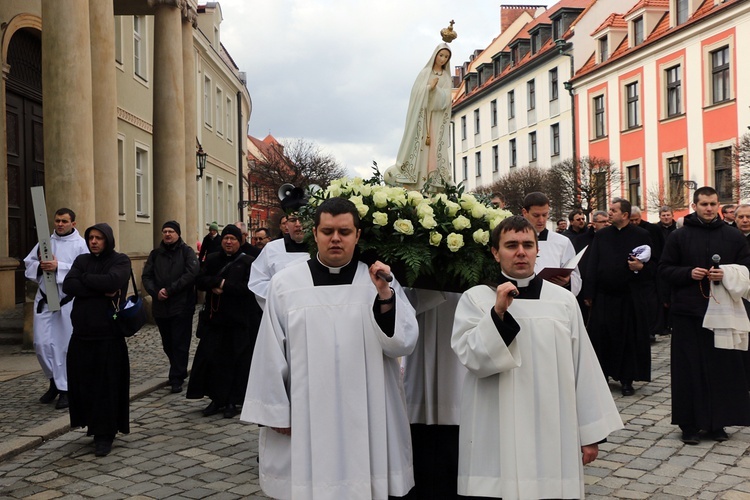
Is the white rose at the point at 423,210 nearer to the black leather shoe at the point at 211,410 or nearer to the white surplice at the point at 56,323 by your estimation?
the black leather shoe at the point at 211,410

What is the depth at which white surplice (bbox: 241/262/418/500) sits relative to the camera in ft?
13.4

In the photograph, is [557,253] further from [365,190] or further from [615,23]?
[615,23]

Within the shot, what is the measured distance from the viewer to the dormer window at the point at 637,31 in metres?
36.7

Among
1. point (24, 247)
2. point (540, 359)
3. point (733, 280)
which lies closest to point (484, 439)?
point (540, 359)

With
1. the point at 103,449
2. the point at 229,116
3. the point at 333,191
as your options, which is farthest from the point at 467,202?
the point at 229,116

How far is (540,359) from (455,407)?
4.25ft

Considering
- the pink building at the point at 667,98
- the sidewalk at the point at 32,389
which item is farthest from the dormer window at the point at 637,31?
the sidewalk at the point at 32,389

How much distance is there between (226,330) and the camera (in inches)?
348

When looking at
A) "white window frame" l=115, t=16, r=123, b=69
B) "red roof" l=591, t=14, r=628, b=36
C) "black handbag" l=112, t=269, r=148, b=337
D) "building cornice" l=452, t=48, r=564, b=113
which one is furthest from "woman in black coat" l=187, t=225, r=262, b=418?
"building cornice" l=452, t=48, r=564, b=113

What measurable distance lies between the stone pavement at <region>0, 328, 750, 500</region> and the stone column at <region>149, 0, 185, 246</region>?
11038mm

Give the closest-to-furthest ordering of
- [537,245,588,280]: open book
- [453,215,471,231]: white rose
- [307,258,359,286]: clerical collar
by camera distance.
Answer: [307,258,359,286]: clerical collar → [537,245,588,280]: open book → [453,215,471,231]: white rose

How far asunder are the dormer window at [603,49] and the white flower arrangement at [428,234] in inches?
1485

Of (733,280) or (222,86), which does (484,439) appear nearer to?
(733,280)

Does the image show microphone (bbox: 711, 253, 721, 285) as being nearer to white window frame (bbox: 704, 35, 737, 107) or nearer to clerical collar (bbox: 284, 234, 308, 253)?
clerical collar (bbox: 284, 234, 308, 253)
